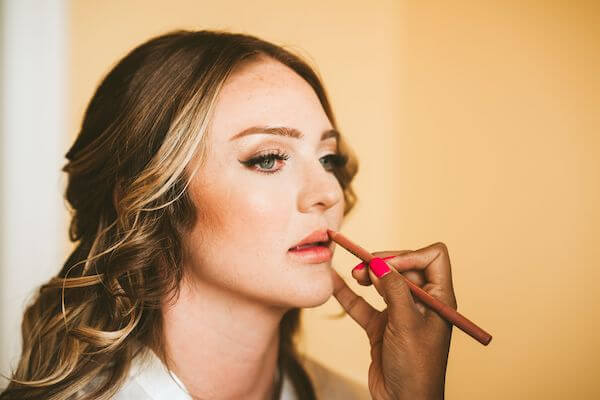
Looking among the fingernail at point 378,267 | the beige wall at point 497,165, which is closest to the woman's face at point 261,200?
the fingernail at point 378,267

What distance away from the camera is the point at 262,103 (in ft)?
2.82

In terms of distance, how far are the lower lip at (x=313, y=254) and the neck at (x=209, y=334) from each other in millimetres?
148

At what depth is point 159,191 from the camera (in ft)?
2.78

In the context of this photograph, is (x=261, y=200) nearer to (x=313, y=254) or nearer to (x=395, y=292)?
(x=313, y=254)

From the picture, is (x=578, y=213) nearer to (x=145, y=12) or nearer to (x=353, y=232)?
(x=353, y=232)

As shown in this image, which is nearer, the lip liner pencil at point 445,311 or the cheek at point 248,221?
the lip liner pencil at point 445,311

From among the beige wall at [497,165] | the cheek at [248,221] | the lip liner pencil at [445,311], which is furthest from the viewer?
the beige wall at [497,165]

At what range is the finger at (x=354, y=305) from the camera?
98 centimetres

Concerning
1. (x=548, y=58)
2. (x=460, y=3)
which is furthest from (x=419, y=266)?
(x=460, y=3)

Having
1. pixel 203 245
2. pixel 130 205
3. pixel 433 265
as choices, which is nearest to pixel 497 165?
pixel 433 265

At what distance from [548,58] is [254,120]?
634 millimetres

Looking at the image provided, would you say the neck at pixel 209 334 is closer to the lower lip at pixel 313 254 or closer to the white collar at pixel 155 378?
the white collar at pixel 155 378

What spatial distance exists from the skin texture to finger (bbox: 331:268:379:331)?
151 millimetres

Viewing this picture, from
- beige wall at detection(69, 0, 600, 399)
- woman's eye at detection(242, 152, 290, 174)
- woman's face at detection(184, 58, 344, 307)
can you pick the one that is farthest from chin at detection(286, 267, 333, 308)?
beige wall at detection(69, 0, 600, 399)
